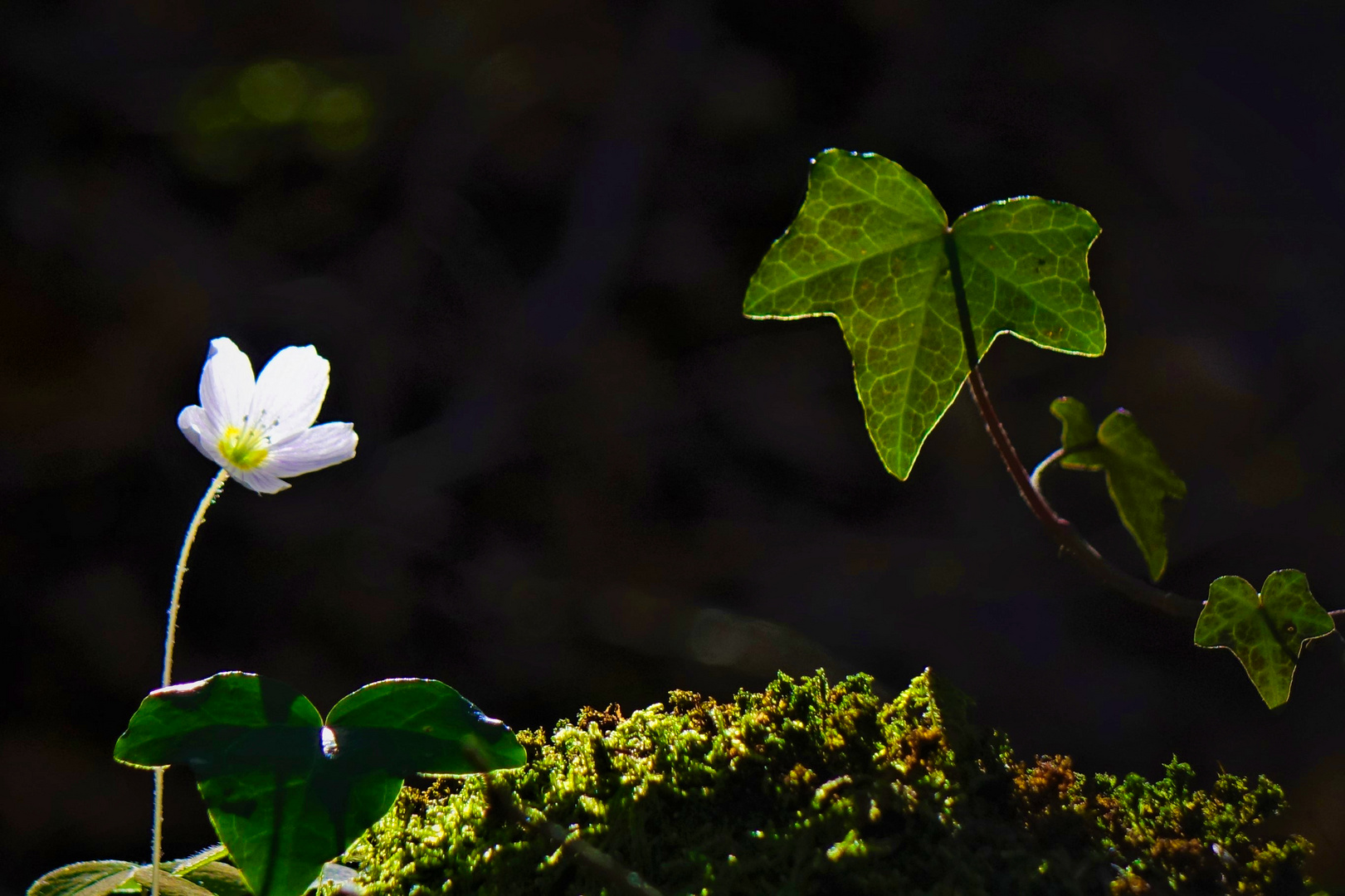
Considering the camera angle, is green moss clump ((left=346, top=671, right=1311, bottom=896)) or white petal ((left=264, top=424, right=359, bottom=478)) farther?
white petal ((left=264, top=424, right=359, bottom=478))

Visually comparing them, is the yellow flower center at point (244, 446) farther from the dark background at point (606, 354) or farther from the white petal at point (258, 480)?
the dark background at point (606, 354)

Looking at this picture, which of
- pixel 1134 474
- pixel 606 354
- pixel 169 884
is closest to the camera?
pixel 169 884

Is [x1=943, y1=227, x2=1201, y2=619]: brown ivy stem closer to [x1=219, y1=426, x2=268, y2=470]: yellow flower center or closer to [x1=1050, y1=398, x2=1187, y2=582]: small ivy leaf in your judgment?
[x1=1050, y1=398, x2=1187, y2=582]: small ivy leaf

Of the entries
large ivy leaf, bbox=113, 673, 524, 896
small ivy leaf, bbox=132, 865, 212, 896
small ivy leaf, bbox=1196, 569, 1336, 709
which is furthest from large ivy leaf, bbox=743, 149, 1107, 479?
small ivy leaf, bbox=132, 865, 212, 896

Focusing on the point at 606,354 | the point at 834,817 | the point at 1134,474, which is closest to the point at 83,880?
the point at 834,817

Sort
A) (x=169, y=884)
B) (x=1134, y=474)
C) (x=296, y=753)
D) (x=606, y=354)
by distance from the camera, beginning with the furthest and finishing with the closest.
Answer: (x=606, y=354), (x=1134, y=474), (x=169, y=884), (x=296, y=753)

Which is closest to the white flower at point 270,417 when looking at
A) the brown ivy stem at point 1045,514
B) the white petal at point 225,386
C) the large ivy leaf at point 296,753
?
the white petal at point 225,386

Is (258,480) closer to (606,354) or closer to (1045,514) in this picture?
(1045,514)
